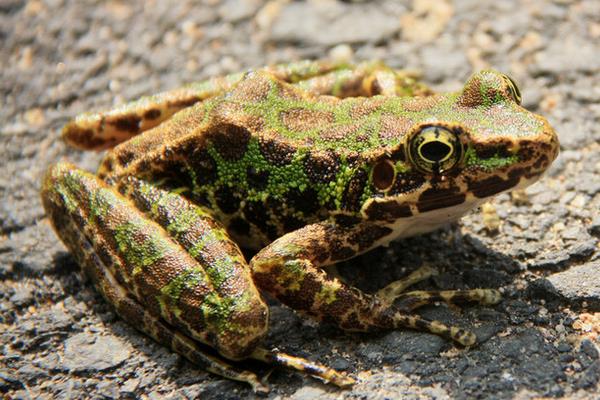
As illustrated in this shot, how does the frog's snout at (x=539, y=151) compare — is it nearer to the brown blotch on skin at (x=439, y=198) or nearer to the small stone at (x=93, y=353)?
the brown blotch on skin at (x=439, y=198)

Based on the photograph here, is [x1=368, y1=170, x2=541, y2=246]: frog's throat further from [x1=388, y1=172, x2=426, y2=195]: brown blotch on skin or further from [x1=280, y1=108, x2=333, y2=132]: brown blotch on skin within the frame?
[x1=280, y1=108, x2=333, y2=132]: brown blotch on skin

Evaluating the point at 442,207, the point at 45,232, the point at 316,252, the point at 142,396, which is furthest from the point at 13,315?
the point at 442,207

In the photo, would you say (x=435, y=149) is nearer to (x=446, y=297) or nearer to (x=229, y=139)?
(x=446, y=297)

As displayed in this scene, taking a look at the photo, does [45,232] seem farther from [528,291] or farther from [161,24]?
[528,291]

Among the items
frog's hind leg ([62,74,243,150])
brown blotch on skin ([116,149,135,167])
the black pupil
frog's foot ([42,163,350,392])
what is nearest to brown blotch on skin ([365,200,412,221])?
the black pupil

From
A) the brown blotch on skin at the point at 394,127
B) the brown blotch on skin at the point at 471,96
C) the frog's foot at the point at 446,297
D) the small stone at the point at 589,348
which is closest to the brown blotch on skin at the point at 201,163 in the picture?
the brown blotch on skin at the point at 394,127
